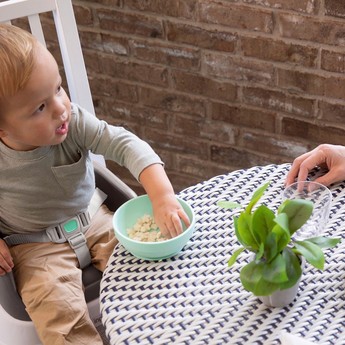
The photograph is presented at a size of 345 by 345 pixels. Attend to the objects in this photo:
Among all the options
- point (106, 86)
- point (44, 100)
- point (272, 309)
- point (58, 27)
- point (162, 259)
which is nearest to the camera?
point (272, 309)

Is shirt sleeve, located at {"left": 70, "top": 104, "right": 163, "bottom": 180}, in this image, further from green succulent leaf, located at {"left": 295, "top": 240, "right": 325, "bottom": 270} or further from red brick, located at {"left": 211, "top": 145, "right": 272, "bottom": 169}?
red brick, located at {"left": 211, "top": 145, "right": 272, "bottom": 169}

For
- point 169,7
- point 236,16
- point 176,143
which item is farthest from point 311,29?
point 176,143

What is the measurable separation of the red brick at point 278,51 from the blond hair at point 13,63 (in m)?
0.82

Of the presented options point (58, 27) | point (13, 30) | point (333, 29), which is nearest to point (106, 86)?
point (58, 27)

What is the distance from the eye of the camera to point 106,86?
2.24 meters

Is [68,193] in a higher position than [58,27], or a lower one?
lower

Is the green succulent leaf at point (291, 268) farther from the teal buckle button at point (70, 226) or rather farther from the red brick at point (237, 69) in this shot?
the red brick at point (237, 69)

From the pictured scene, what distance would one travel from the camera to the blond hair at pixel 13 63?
119cm

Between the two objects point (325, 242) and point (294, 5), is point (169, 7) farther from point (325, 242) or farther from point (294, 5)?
point (325, 242)

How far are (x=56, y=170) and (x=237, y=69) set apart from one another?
2.56 feet

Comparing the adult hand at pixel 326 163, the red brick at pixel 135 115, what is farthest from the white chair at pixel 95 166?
the red brick at pixel 135 115

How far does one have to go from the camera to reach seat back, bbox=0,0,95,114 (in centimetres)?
148

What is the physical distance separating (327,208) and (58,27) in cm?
80

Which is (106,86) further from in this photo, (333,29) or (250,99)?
(333,29)
